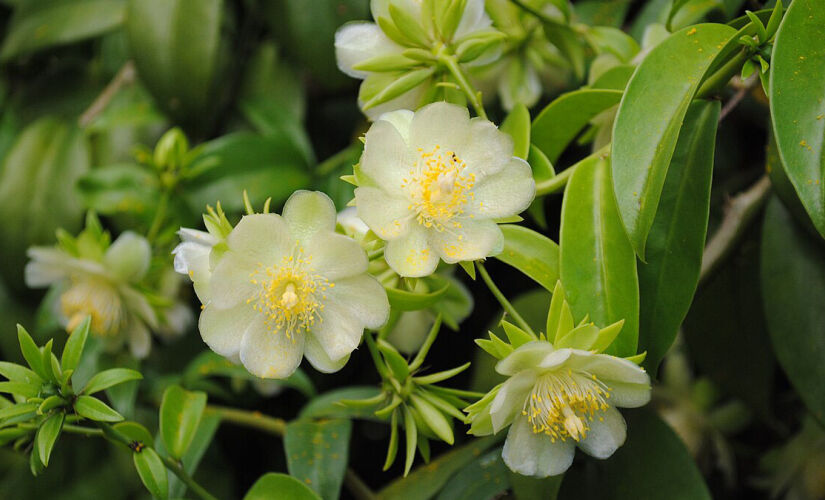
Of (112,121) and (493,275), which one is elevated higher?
(112,121)

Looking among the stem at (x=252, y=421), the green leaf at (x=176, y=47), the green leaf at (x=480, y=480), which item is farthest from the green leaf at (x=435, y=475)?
the green leaf at (x=176, y=47)

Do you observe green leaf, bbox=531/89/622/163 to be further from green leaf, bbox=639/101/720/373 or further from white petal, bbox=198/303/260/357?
white petal, bbox=198/303/260/357

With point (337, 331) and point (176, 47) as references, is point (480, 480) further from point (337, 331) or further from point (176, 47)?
point (176, 47)

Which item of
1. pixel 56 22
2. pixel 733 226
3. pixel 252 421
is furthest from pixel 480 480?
pixel 56 22

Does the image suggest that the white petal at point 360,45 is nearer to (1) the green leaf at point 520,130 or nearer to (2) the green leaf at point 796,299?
(1) the green leaf at point 520,130

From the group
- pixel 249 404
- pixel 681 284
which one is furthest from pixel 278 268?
pixel 249 404

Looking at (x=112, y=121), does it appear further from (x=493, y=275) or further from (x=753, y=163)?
(x=753, y=163)
